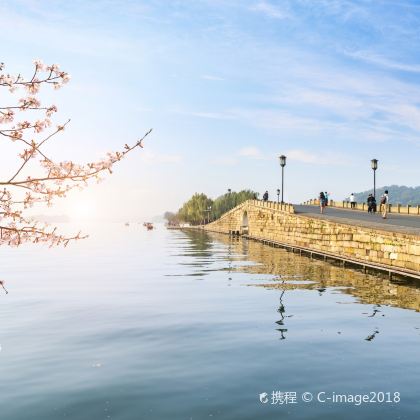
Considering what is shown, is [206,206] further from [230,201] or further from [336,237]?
[336,237]

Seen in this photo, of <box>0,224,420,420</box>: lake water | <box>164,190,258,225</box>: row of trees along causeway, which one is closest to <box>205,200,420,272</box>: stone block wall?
<box>0,224,420,420</box>: lake water

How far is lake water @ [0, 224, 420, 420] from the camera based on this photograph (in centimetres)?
785

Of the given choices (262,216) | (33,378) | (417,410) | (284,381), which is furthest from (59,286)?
(262,216)

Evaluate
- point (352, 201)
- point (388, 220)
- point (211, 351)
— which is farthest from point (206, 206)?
point (211, 351)

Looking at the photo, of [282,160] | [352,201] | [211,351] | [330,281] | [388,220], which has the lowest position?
[211,351]

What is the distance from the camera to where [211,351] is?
10.9 metres

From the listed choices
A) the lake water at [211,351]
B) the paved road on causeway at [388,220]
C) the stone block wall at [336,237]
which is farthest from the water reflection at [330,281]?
the paved road on causeway at [388,220]

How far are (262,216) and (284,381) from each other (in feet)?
167

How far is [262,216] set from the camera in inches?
2350

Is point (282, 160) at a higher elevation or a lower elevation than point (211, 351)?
higher

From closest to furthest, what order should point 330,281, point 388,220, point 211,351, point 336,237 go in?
point 211,351, point 330,281, point 336,237, point 388,220

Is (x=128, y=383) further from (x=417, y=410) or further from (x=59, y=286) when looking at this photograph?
(x=59, y=286)

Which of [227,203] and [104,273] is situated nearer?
[104,273]

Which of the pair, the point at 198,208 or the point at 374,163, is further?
the point at 198,208
